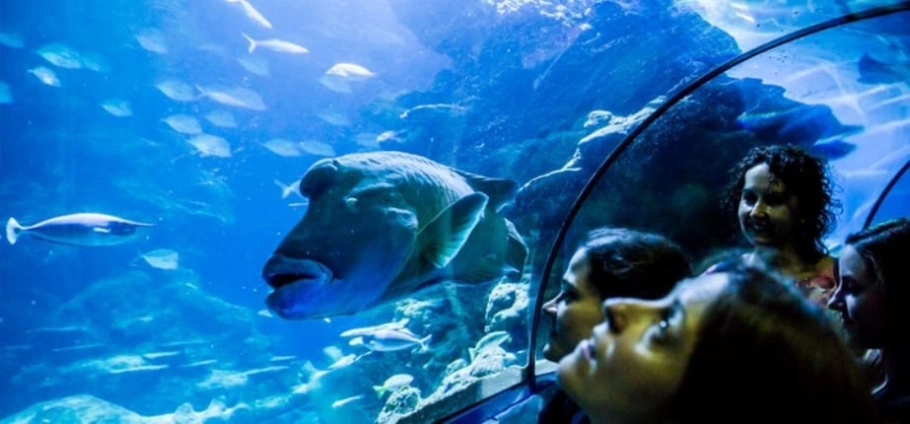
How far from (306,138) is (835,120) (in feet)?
102

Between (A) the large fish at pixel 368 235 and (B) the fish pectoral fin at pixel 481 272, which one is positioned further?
(B) the fish pectoral fin at pixel 481 272

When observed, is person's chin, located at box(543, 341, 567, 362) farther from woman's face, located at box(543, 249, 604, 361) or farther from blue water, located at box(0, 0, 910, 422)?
blue water, located at box(0, 0, 910, 422)

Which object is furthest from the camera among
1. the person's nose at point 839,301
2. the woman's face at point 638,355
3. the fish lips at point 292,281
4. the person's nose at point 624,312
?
the fish lips at point 292,281

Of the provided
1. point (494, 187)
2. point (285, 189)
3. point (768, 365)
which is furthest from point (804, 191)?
point (285, 189)

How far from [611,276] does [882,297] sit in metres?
0.94

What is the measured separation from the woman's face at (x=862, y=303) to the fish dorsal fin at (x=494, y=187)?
5.86 ft

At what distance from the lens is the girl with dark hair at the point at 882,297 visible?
1780mm

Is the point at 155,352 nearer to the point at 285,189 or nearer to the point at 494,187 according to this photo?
the point at 285,189

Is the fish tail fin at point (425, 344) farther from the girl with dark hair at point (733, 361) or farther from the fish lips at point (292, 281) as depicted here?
the girl with dark hair at point (733, 361)

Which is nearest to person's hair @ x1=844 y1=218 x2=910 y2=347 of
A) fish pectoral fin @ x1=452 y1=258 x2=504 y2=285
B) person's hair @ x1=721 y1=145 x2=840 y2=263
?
person's hair @ x1=721 y1=145 x2=840 y2=263

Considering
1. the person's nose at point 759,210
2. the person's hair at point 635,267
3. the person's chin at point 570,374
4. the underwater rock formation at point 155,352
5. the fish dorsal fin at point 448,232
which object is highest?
the person's chin at point 570,374

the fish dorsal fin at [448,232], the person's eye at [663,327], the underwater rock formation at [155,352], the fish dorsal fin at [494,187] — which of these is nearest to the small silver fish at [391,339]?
the fish dorsal fin at [494,187]

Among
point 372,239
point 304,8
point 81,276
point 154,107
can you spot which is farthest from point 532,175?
point 154,107

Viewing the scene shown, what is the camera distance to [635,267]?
1893 mm
